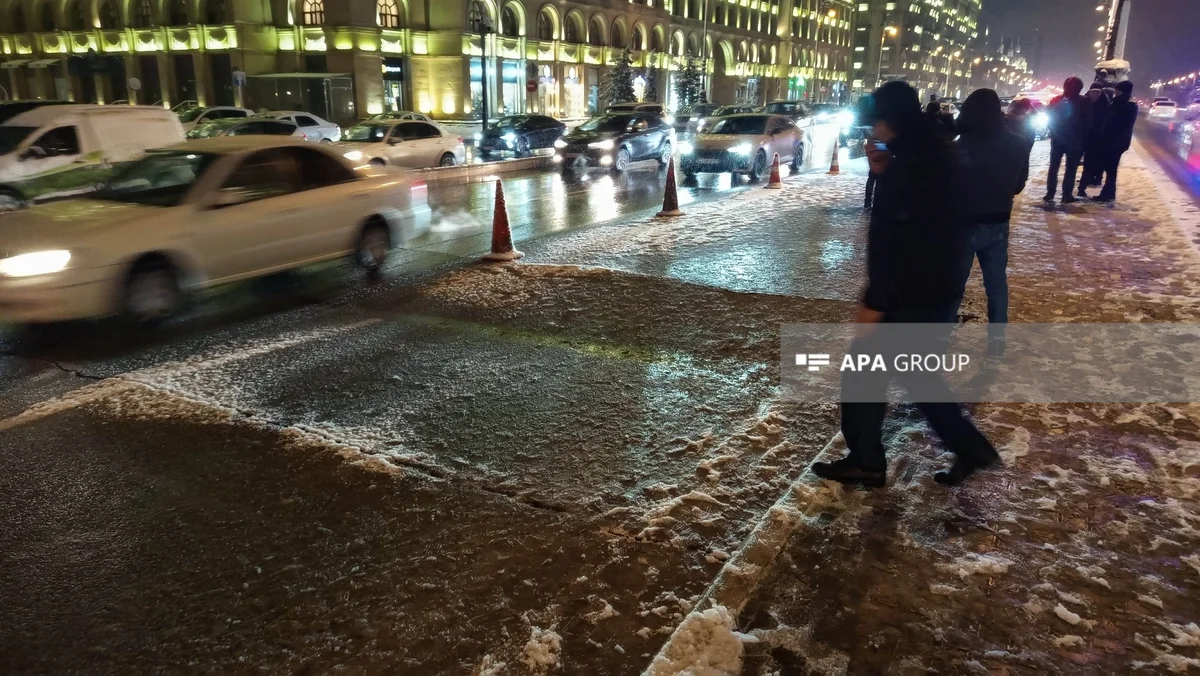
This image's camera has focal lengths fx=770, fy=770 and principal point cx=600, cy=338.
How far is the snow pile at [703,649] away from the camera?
2678 millimetres

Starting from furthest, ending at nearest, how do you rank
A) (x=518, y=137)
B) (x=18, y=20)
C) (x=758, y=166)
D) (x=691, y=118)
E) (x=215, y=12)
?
(x=18, y=20) < (x=215, y=12) < (x=691, y=118) < (x=518, y=137) < (x=758, y=166)

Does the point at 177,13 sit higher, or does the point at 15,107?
the point at 177,13

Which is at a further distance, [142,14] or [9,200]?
[142,14]

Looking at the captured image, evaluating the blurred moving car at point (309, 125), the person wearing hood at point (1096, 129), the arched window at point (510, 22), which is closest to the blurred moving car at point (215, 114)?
the blurred moving car at point (309, 125)

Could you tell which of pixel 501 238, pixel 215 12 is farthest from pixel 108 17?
pixel 501 238

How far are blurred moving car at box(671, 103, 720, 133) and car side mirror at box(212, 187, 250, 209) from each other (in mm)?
32759

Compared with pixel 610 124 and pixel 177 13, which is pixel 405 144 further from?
pixel 177 13

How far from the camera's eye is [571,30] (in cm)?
5516

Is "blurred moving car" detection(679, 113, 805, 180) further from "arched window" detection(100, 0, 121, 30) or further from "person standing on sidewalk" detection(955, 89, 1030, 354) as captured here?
"arched window" detection(100, 0, 121, 30)

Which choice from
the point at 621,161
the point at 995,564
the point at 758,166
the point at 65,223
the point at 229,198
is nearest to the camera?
the point at 995,564

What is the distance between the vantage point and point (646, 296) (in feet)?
26.3

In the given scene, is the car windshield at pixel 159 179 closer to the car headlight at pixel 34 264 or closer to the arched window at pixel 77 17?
the car headlight at pixel 34 264

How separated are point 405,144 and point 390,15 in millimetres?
28087

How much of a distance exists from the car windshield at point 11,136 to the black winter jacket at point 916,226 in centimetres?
1553
